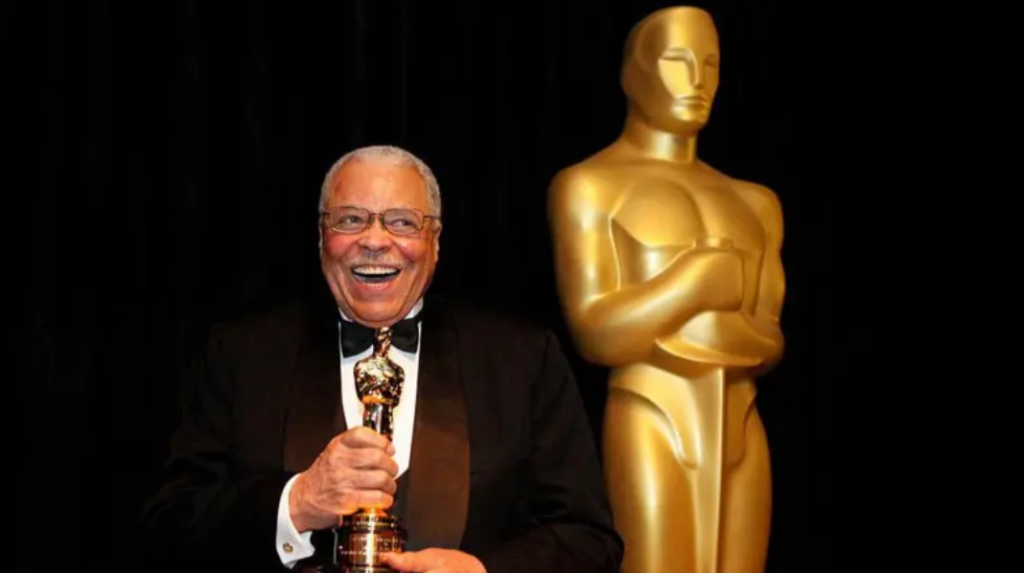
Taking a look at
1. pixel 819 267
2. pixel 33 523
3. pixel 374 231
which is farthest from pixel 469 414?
pixel 819 267

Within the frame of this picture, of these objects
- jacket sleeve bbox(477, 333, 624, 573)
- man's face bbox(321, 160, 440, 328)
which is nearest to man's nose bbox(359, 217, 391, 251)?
man's face bbox(321, 160, 440, 328)

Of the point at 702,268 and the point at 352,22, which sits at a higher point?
the point at 352,22

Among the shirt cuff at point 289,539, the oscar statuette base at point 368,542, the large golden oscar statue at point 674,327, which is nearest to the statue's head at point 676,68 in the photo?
the large golden oscar statue at point 674,327

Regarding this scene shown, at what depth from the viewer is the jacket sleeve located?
2416 mm

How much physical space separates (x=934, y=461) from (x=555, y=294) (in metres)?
1.25

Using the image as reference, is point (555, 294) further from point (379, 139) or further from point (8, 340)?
point (8, 340)

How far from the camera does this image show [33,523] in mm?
3514

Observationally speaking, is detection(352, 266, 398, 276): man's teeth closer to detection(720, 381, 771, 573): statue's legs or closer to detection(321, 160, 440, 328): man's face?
detection(321, 160, 440, 328): man's face

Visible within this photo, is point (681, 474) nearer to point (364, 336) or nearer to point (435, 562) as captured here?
point (364, 336)

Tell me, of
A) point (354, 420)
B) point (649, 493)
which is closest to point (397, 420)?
point (354, 420)

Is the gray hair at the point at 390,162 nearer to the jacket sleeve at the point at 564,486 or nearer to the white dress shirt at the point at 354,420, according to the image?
Result: the white dress shirt at the point at 354,420

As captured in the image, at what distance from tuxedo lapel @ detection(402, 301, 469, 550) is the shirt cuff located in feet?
0.48

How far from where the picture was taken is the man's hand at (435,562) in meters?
2.15

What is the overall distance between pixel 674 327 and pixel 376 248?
1.23m
